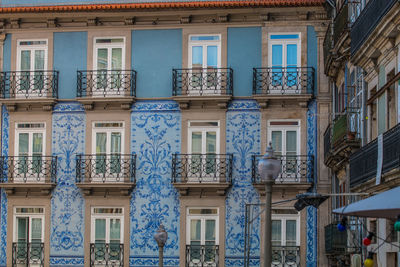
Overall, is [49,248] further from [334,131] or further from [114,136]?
[334,131]

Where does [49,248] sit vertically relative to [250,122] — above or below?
below

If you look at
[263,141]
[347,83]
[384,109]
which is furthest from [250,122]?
[384,109]

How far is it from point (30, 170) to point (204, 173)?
213 inches

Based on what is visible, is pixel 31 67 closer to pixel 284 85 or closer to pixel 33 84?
pixel 33 84

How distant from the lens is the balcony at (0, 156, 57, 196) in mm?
30844

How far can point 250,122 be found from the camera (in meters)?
30.4

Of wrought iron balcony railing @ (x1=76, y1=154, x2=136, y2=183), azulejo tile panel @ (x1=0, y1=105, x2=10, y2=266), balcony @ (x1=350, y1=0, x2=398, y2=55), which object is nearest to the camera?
balcony @ (x1=350, y1=0, x2=398, y2=55)

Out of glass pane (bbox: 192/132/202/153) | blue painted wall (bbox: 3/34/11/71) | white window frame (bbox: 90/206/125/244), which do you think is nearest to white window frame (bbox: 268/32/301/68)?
glass pane (bbox: 192/132/202/153)

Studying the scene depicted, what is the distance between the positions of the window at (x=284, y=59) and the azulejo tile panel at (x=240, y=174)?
1.08m

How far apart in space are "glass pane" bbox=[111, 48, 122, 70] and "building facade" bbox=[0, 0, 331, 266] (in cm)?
4

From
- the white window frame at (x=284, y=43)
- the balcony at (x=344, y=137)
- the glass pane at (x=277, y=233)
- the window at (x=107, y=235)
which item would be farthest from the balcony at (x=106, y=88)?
the balcony at (x=344, y=137)

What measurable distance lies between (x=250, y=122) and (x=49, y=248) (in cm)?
714

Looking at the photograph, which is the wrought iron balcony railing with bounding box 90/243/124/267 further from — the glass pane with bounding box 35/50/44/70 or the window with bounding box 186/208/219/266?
the glass pane with bounding box 35/50/44/70

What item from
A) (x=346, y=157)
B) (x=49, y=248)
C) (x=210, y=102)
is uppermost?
(x=210, y=102)
